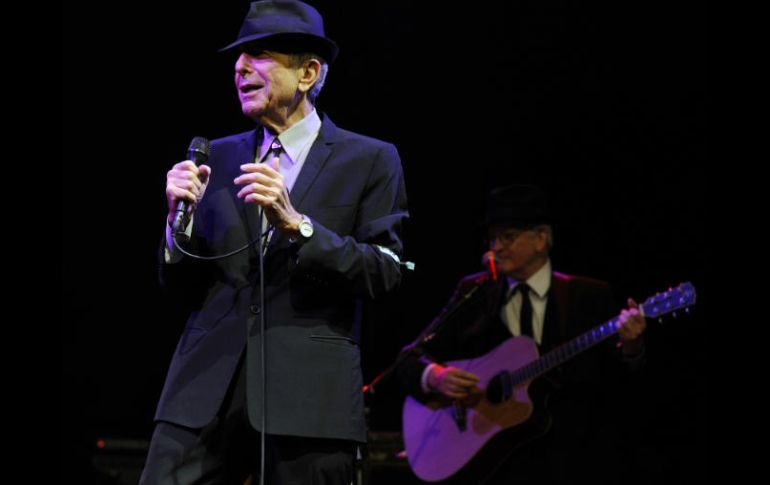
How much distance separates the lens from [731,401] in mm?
4316

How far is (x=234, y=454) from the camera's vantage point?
215 centimetres

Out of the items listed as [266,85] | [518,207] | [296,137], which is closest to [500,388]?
[518,207]

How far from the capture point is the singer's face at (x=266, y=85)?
235 cm

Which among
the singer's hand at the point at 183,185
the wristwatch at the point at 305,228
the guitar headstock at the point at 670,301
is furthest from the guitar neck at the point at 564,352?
the singer's hand at the point at 183,185

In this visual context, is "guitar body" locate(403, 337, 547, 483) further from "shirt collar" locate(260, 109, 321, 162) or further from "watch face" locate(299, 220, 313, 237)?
"watch face" locate(299, 220, 313, 237)

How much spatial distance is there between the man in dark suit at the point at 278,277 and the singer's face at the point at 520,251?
83.8 inches

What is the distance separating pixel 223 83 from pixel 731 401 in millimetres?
3036

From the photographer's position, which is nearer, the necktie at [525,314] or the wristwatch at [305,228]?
the wristwatch at [305,228]

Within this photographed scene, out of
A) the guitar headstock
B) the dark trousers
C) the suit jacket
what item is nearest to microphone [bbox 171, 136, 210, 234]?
the suit jacket

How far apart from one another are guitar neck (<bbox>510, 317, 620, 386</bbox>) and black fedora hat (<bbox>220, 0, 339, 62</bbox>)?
7.24 ft

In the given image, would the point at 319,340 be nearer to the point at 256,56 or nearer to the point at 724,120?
the point at 256,56

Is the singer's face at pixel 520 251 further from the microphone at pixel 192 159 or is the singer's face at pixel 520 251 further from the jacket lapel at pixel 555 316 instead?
the microphone at pixel 192 159

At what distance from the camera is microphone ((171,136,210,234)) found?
6.92 ft

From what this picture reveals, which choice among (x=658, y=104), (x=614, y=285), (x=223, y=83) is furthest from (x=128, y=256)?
(x=658, y=104)
